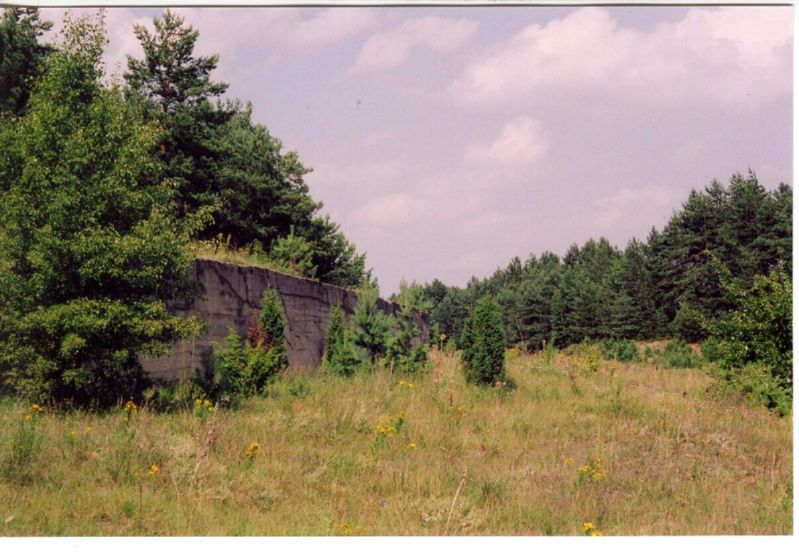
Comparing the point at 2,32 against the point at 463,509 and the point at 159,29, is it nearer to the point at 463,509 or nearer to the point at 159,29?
the point at 159,29

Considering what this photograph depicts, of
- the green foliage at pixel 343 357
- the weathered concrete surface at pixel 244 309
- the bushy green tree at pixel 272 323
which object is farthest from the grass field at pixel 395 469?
the green foliage at pixel 343 357

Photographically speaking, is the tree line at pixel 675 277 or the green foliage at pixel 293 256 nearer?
the green foliage at pixel 293 256

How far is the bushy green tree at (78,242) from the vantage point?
8359 millimetres

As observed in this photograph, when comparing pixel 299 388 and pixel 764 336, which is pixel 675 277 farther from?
pixel 299 388

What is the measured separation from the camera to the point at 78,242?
8.31m

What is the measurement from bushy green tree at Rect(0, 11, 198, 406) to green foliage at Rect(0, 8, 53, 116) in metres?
8.47

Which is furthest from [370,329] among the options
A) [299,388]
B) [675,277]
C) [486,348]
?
[675,277]

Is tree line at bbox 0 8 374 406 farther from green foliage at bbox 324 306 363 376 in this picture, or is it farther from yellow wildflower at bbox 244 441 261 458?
green foliage at bbox 324 306 363 376

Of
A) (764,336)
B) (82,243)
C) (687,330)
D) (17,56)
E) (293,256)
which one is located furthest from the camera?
(687,330)

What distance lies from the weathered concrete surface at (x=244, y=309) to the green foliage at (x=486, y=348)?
4.07 m

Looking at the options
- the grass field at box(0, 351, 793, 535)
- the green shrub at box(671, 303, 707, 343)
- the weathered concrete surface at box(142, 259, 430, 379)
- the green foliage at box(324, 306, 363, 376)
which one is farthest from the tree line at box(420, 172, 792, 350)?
the grass field at box(0, 351, 793, 535)

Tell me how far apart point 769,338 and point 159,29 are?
16321 millimetres

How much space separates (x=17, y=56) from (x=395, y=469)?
1527 cm

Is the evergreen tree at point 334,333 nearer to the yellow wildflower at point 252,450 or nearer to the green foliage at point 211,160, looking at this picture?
the green foliage at point 211,160
